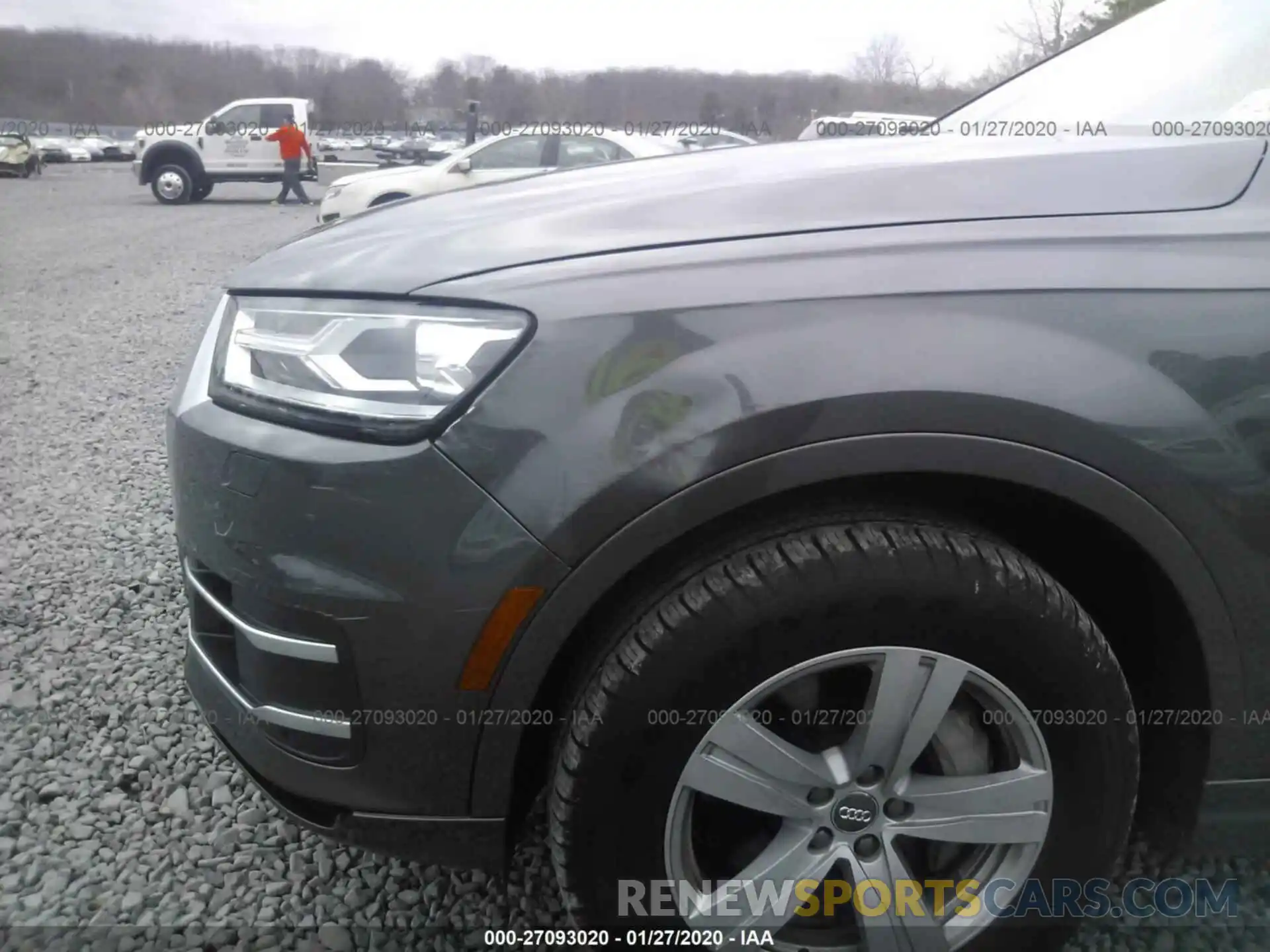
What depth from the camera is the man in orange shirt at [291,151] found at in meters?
16.4

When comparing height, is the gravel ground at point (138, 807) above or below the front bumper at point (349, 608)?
below

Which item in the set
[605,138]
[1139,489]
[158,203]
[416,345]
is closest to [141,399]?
[416,345]

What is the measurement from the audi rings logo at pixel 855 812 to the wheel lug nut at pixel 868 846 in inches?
0.8

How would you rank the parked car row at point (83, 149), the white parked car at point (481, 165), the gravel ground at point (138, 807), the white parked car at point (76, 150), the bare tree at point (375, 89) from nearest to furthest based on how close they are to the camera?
the gravel ground at point (138, 807), the bare tree at point (375, 89), the white parked car at point (481, 165), the parked car row at point (83, 149), the white parked car at point (76, 150)

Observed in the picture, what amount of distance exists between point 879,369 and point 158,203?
19.0 meters

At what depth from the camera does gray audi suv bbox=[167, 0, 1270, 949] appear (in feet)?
3.88

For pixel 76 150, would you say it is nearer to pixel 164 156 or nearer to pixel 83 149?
pixel 83 149

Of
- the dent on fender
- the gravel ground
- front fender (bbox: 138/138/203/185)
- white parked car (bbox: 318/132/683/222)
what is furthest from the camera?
front fender (bbox: 138/138/203/185)

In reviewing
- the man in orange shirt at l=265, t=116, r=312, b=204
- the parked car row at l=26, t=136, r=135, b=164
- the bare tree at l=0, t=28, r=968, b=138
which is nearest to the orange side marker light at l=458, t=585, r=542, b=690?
the bare tree at l=0, t=28, r=968, b=138

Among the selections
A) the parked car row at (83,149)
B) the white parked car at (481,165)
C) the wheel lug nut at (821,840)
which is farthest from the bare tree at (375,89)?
the parked car row at (83,149)

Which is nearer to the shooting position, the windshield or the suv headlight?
the suv headlight

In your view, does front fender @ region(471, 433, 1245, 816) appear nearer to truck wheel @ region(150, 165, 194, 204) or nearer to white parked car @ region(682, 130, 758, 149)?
white parked car @ region(682, 130, 758, 149)

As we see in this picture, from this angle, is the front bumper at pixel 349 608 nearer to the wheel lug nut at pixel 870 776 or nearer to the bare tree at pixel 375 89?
the wheel lug nut at pixel 870 776

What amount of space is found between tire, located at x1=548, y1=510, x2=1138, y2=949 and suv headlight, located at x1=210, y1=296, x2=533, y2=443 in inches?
16.3
